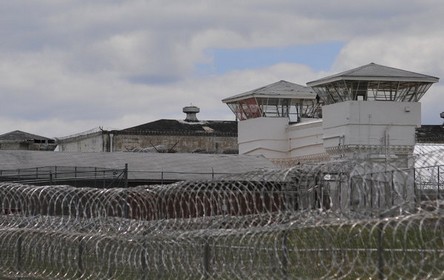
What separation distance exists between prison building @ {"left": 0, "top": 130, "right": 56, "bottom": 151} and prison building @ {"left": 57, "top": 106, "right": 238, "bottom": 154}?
1.96 m

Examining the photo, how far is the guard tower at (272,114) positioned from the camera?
244ft

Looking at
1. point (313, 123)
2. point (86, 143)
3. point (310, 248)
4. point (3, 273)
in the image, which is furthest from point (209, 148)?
point (310, 248)

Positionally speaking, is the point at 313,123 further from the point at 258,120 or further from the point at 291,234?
the point at 291,234

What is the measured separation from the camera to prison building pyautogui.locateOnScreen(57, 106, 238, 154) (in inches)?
3423

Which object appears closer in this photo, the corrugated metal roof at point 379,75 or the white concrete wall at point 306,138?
the corrugated metal roof at point 379,75

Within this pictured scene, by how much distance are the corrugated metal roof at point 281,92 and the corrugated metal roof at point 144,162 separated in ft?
54.3

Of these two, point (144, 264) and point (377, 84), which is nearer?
point (144, 264)

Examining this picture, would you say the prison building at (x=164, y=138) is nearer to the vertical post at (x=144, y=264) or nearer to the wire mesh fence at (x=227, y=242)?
the wire mesh fence at (x=227, y=242)

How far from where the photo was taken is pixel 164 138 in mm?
89375

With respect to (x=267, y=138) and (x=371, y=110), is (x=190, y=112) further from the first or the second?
(x=371, y=110)

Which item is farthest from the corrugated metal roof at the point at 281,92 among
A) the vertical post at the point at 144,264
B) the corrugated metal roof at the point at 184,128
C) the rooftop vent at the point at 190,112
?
the vertical post at the point at 144,264

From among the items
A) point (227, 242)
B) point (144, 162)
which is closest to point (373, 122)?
point (144, 162)

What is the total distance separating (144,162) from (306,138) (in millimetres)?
18043

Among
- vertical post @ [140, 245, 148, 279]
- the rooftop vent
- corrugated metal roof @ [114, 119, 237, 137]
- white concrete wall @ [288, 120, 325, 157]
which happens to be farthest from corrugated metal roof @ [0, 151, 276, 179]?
the rooftop vent
